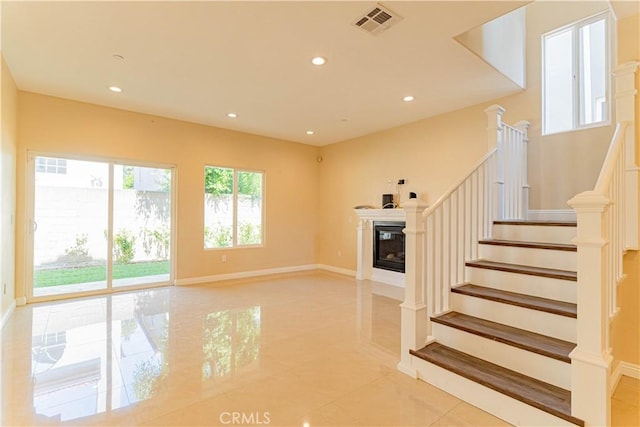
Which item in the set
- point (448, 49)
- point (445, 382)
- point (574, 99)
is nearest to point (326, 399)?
point (445, 382)

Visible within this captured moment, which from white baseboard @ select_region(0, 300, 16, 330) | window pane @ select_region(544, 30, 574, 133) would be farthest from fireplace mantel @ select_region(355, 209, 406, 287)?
white baseboard @ select_region(0, 300, 16, 330)

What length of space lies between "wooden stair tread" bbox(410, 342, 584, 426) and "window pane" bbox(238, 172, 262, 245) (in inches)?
182

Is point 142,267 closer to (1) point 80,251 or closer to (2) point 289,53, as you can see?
(1) point 80,251

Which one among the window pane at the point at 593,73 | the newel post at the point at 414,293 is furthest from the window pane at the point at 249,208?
the window pane at the point at 593,73

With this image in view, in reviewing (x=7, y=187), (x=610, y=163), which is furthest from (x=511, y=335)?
(x=7, y=187)

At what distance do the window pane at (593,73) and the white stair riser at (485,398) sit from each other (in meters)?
3.42

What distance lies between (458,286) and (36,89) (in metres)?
5.68

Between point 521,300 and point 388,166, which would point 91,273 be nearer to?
point 388,166

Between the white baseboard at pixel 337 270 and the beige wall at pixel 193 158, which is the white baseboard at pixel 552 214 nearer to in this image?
the white baseboard at pixel 337 270

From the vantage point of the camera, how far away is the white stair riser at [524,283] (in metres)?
2.24

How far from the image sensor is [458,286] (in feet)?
8.97

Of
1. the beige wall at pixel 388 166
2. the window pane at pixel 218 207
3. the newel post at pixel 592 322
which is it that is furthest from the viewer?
Answer: the window pane at pixel 218 207

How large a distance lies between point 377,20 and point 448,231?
73.6 inches

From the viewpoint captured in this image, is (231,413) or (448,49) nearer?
(231,413)
